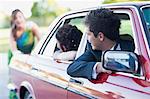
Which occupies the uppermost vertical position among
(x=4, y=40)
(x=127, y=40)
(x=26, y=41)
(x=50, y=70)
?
(x=4, y=40)

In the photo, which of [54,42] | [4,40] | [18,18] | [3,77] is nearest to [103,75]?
[54,42]

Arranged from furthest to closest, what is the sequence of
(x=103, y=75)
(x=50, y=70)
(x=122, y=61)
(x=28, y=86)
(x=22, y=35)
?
(x=22, y=35), (x=28, y=86), (x=50, y=70), (x=103, y=75), (x=122, y=61)

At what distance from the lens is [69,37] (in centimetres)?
460

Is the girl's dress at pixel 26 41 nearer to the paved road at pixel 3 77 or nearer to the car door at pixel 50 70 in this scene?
the paved road at pixel 3 77

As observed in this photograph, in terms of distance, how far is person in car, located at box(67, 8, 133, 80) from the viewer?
3479 mm

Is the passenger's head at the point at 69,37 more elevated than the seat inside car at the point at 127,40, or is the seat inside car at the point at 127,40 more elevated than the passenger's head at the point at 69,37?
the passenger's head at the point at 69,37

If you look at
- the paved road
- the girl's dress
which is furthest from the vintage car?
the paved road

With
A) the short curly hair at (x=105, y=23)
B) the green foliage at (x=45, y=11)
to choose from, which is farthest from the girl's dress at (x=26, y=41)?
the green foliage at (x=45, y=11)

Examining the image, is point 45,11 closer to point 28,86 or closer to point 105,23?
point 28,86

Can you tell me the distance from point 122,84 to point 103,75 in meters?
0.28

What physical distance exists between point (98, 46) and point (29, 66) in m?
1.87

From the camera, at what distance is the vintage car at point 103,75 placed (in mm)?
3072

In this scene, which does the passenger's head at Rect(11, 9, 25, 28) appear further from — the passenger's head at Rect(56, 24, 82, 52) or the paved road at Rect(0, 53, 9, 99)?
the passenger's head at Rect(56, 24, 82, 52)

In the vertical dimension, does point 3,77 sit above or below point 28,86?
above
